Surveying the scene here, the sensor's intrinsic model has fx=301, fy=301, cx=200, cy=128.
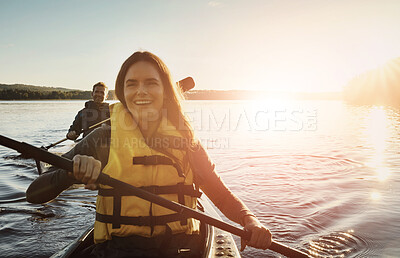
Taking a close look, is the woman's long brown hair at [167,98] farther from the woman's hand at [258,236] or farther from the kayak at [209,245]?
the kayak at [209,245]

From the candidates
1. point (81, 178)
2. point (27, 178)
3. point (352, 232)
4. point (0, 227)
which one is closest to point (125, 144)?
point (81, 178)

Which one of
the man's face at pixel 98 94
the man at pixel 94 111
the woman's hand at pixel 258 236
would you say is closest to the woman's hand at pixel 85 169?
the woman's hand at pixel 258 236

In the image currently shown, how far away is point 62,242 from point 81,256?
256 centimetres

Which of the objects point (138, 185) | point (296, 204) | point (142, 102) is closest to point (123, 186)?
point (138, 185)

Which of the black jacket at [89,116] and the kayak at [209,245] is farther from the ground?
the black jacket at [89,116]

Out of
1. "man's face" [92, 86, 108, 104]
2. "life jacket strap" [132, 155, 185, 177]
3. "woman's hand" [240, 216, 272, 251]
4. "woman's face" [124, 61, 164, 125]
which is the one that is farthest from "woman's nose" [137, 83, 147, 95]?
"man's face" [92, 86, 108, 104]

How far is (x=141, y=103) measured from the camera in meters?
2.42

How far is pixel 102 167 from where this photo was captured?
2.29 metres

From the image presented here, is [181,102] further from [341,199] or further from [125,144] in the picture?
[341,199]

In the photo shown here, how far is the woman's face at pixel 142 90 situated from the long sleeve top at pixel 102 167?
0.28 meters

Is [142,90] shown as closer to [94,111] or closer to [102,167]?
[102,167]

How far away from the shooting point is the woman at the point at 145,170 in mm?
2156

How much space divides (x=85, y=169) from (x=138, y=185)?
55 cm

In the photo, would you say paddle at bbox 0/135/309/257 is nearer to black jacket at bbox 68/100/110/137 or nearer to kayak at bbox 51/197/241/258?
kayak at bbox 51/197/241/258
